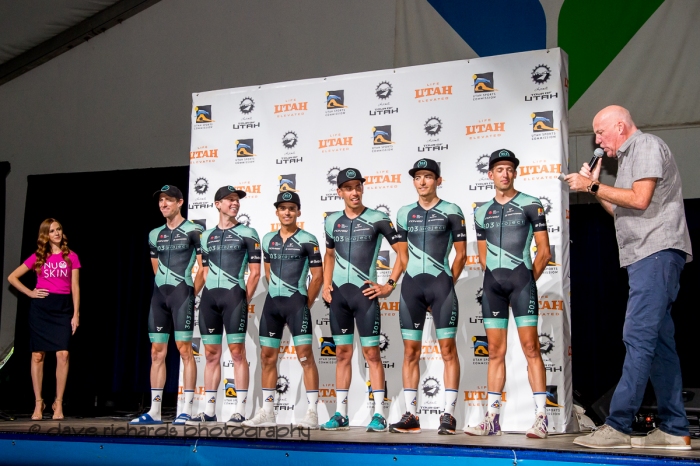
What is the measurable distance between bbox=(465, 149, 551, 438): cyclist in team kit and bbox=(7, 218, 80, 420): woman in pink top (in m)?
3.79

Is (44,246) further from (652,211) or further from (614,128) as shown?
(652,211)

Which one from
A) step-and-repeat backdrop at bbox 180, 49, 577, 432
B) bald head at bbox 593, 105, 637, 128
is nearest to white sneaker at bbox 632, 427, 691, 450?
step-and-repeat backdrop at bbox 180, 49, 577, 432

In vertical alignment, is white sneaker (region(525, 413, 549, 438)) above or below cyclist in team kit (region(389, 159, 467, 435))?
below

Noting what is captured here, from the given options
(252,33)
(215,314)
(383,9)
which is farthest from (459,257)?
(252,33)

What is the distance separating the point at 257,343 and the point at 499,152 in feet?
8.47

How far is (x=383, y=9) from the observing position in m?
8.34

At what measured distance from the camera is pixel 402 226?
17.7 ft

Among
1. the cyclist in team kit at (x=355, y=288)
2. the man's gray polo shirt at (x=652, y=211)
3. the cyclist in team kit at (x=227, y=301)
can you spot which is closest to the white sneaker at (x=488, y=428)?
the cyclist in team kit at (x=355, y=288)

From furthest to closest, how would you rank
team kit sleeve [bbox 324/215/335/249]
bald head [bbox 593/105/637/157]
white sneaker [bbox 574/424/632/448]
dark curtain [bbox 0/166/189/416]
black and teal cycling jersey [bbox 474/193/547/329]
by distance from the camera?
dark curtain [bbox 0/166/189/416] < team kit sleeve [bbox 324/215/335/249] < black and teal cycling jersey [bbox 474/193/547/329] < bald head [bbox 593/105/637/157] < white sneaker [bbox 574/424/632/448]

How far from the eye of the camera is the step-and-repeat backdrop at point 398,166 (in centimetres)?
548

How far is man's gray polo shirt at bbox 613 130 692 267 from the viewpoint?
3750 mm

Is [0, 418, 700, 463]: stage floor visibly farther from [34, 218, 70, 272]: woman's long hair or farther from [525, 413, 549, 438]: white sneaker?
[34, 218, 70, 272]: woman's long hair

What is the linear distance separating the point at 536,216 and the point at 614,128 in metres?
1.11

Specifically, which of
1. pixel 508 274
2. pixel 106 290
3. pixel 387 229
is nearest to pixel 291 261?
pixel 387 229
